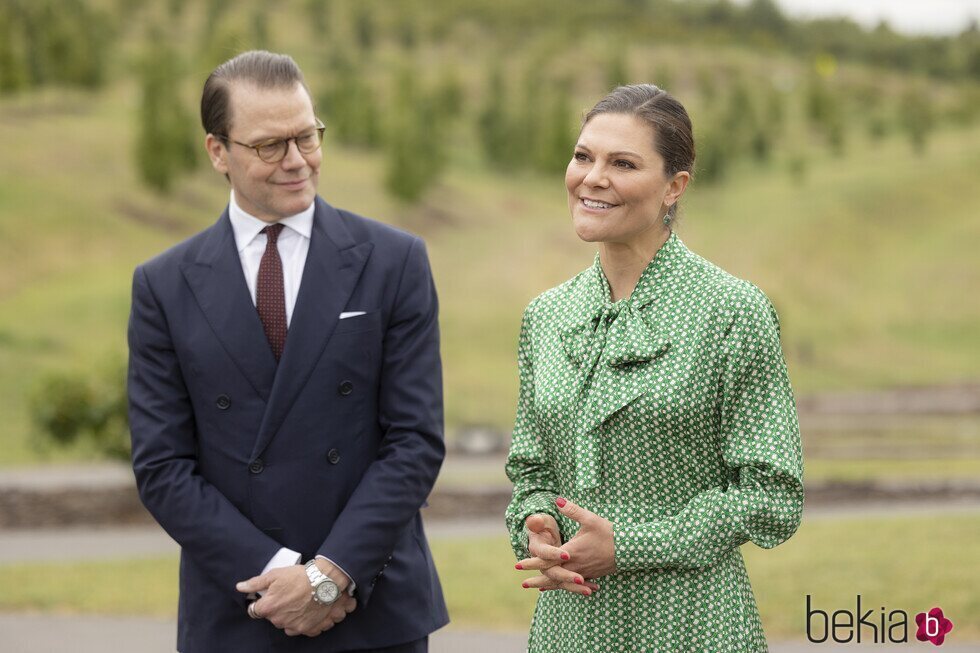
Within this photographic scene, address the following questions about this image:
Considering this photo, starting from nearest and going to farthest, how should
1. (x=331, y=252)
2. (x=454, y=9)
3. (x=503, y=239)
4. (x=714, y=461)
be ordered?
1. (x=714, y=461)
2. (x=331, y=252)
3. (x=503, y=239)
4. (x=454, y=9)

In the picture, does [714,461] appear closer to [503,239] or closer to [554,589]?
[554,589]

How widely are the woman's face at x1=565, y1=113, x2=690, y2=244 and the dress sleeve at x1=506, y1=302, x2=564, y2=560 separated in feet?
1.08

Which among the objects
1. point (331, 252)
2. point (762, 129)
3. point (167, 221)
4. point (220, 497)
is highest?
point (762, 129)

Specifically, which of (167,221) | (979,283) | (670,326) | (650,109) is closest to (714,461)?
(670,326)

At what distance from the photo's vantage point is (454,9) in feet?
120

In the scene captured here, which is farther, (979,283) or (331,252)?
(979,283)

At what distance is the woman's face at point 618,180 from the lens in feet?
9.11

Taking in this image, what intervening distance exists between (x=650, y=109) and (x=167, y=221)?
21682 mm

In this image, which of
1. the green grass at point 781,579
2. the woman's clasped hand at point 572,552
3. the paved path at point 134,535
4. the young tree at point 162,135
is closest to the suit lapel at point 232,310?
the woman's clasped hand at point 572,552

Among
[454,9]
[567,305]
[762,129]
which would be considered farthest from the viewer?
[454,9]

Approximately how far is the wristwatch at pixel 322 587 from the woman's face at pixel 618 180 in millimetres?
1056

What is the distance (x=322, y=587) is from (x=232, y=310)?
750mm

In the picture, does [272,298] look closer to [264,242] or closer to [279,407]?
[264,242]

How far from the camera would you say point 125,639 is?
6.83 meters
